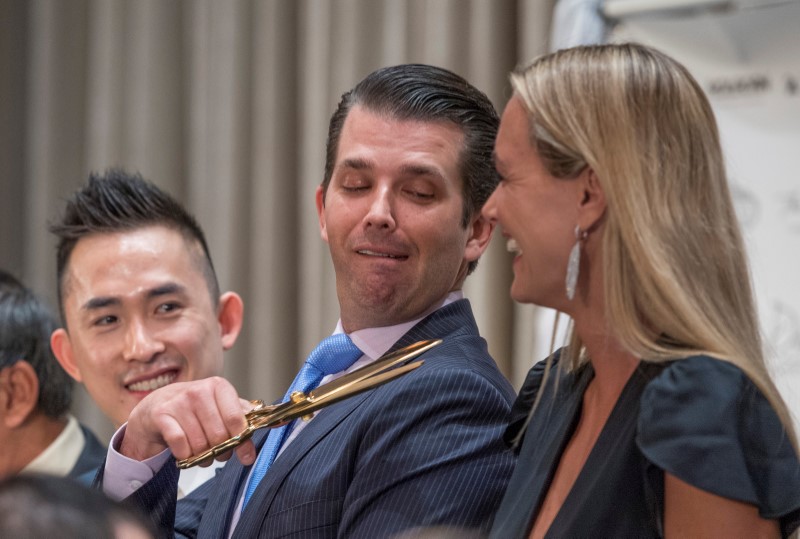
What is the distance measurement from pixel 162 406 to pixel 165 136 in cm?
233

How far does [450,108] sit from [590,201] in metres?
0.55

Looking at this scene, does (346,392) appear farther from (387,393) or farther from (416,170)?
(416,170)

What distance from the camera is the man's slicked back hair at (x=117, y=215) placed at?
2.45 metres

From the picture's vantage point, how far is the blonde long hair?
47.7 inches

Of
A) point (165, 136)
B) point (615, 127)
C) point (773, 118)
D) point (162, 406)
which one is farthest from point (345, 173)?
point (165, 136)

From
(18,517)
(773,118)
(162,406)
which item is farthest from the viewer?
(773,118)

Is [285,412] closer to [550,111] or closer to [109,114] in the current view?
[550,111]

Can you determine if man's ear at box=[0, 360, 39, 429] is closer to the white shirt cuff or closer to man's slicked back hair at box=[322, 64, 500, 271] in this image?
the white shirt cuff

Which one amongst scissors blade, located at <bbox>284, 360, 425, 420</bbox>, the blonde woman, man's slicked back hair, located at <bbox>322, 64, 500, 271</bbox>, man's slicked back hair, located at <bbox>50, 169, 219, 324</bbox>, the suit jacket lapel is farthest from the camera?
man's slicked back hair, located at <bbox>50, 169, 219, 324</bbox>

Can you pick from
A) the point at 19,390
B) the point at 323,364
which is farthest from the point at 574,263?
the point at 19,390

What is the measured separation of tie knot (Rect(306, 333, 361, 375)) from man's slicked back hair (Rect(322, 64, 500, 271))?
260 mm

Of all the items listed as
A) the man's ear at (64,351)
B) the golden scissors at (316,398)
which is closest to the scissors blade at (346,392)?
the golden scissors at (316,398)

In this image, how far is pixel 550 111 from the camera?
4.34ft

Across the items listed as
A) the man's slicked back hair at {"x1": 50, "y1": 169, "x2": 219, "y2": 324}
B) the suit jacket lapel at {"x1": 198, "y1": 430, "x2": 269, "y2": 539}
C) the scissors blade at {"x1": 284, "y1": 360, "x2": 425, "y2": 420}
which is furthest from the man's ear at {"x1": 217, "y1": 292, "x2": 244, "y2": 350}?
the scissors blade at {"x1": 284, "y1": 360, "x2": 425, "y2": 420}
